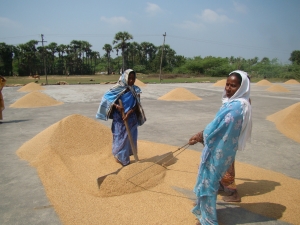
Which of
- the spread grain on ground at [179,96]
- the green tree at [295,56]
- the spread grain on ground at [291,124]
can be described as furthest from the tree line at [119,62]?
the spread grain on ground at [291,124]

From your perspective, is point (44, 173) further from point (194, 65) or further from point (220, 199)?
point (194, 65)

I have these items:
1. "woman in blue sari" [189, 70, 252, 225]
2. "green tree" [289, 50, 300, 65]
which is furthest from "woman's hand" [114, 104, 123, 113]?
"green tree" [289, 50, 300, 65]

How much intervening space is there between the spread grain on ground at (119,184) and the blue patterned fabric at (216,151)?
348 millimetres

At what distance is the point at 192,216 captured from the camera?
2.70 meters

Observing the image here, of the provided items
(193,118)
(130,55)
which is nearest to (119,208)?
(193,118)

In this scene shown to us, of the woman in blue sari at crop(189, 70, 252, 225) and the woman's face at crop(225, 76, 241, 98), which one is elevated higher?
the woman's face at crop(225, 76, 241, 98)

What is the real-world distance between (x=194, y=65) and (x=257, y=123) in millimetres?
44649

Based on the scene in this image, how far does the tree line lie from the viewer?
Result: 139 ft

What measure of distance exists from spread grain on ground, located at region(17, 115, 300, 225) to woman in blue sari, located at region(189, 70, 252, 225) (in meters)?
0.41

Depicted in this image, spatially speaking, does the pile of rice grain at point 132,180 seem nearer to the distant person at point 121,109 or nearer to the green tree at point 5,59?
the distant person at point 121,109

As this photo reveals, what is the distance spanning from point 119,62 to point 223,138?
56598mm

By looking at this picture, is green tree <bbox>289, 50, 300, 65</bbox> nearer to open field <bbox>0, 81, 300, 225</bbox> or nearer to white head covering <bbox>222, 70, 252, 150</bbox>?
open field <bbox>0, 81, 300, 225</bbox>

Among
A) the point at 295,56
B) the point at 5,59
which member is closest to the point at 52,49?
the point at 5,59

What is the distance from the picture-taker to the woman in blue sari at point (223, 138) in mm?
2279
